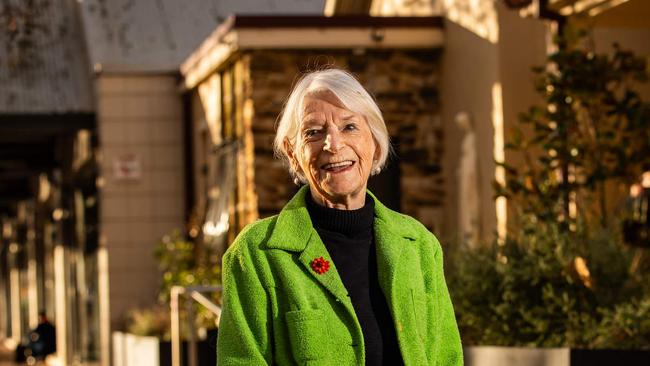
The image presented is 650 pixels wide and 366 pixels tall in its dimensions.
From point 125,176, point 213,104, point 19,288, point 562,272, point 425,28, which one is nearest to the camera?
point 562,272

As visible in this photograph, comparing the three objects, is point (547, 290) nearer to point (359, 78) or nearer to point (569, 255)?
point (569, 255)

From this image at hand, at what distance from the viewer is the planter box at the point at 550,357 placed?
24.0ft

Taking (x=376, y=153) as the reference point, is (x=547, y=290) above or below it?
below

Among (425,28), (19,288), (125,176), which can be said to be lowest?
(19,288)

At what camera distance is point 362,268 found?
13.1 feet

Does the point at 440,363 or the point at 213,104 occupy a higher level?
the point at 213,104

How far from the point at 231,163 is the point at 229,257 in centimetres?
1159

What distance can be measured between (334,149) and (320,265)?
0.27 metres

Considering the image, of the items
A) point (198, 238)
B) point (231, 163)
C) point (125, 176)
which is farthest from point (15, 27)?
point (231, 163)

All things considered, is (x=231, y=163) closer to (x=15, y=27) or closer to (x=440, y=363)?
(x=15, y=27)

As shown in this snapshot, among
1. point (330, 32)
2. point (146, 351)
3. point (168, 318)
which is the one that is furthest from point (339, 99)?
point (168, 318)

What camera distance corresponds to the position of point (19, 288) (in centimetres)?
3612

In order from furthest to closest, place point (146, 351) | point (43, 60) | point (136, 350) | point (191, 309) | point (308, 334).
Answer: point (43, 60) < point (136, 350) < point (146, 351) < point (191, 309) < point (308, 334)

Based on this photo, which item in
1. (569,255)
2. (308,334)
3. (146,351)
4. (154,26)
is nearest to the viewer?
(308,334)
